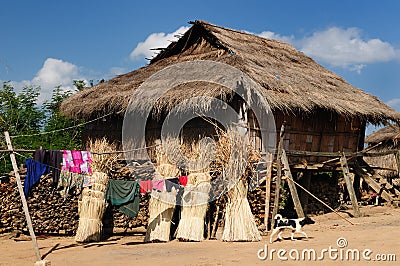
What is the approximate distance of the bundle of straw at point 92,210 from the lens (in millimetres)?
9938

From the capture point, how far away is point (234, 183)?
9.00 metres

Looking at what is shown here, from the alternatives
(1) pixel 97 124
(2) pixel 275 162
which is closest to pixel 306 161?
(2) pixel 275 162

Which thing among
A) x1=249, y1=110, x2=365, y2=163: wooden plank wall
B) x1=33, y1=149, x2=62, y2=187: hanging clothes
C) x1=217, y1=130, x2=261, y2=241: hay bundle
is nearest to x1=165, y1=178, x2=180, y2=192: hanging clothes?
x1=217, y1=130, x2=261, y2=241: hay bundle

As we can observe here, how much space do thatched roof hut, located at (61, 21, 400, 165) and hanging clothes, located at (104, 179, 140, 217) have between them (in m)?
2.25

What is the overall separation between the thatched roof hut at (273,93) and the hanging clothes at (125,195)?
2.25 m

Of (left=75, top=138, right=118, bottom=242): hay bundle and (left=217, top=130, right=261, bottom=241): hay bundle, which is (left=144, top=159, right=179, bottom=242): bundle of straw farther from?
(left=217, top=130, right=261, bottom=241): hay bundle

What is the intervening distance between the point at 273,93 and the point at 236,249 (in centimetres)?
415

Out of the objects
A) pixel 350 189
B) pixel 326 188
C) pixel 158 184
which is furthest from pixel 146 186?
pixel 326 188

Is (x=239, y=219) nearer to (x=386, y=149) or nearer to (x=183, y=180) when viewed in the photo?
(x=183, y=180)

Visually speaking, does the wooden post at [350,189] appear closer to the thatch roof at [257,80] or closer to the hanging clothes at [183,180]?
the thatch roof at [257,80]

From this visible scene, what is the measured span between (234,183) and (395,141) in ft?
38.7

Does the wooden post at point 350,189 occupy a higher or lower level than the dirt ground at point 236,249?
higher

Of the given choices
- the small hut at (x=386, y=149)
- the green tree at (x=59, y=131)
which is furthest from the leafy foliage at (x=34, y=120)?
the small hut at (x=386, y=149)

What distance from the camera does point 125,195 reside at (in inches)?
387
